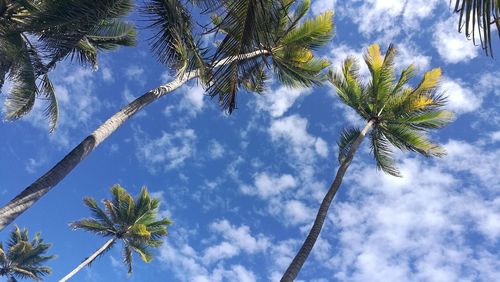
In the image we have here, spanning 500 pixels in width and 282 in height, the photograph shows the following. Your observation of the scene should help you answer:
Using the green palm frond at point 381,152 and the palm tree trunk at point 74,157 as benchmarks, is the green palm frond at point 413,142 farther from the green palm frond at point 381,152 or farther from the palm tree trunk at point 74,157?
the palm tree trunk at point 74,157

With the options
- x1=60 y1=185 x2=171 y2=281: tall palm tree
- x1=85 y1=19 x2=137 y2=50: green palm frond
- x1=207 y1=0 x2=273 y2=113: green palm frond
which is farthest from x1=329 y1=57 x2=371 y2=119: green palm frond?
x1=60 y1=185 x2=171 y2=281: tall palm tree

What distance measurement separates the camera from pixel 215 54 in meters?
5.78

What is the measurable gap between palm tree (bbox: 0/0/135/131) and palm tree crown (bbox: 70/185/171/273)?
1845 cm

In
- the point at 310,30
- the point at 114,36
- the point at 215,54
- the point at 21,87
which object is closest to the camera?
the point at 215,54

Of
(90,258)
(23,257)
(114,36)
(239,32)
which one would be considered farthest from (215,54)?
(23,257)

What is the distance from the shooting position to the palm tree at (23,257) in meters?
42.3

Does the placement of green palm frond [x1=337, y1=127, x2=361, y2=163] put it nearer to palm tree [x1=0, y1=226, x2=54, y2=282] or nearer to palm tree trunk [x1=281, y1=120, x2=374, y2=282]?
palm tree trunk [x1=281, y1=120, x2=374, y2=282]

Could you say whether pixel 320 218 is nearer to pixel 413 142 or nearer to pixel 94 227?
pixel 413 142

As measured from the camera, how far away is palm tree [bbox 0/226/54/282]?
42.3 m

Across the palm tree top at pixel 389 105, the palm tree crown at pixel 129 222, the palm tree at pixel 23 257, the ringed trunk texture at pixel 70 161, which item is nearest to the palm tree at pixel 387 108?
the palm tree top at pixel 389 105

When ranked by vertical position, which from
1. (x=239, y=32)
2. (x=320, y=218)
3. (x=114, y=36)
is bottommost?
(x=239, y=32)

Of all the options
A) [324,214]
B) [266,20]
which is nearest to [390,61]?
[324,214]

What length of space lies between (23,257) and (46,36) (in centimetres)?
3872

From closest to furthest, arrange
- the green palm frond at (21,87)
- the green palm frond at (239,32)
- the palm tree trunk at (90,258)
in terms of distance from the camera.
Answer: the green palm frond at (239,32)
the green palm frond at (21,87)
the palm tree trunk at (90,258)
